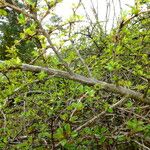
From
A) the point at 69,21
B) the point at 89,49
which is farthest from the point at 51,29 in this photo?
the point at 89,49

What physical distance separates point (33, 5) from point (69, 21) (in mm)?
536

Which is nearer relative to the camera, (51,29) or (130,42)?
(51,29)

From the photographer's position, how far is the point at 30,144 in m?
2.85

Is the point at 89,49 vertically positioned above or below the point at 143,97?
above

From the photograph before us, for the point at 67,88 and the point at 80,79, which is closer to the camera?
the point at 80,79

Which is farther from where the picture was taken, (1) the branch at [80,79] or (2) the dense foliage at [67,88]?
(1) the branch at [80,79]

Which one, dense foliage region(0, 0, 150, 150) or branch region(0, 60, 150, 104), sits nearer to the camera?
dense foliage region(0, 0, 150, 150)

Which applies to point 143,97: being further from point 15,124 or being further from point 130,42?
point 15,124

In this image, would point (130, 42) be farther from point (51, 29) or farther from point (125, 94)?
point (51, 29)

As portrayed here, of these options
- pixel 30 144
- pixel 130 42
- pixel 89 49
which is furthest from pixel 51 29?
pixel 89 49

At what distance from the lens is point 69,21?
2842mm

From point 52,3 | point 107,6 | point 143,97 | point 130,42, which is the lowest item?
point 143,97

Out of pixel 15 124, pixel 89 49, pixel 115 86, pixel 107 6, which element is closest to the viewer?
pixel 115 86

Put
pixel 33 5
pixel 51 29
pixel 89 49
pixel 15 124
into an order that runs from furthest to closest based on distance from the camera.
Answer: pixel 89 49 < pixel 15 124 < pixel 51 29 < pixel 33 5
